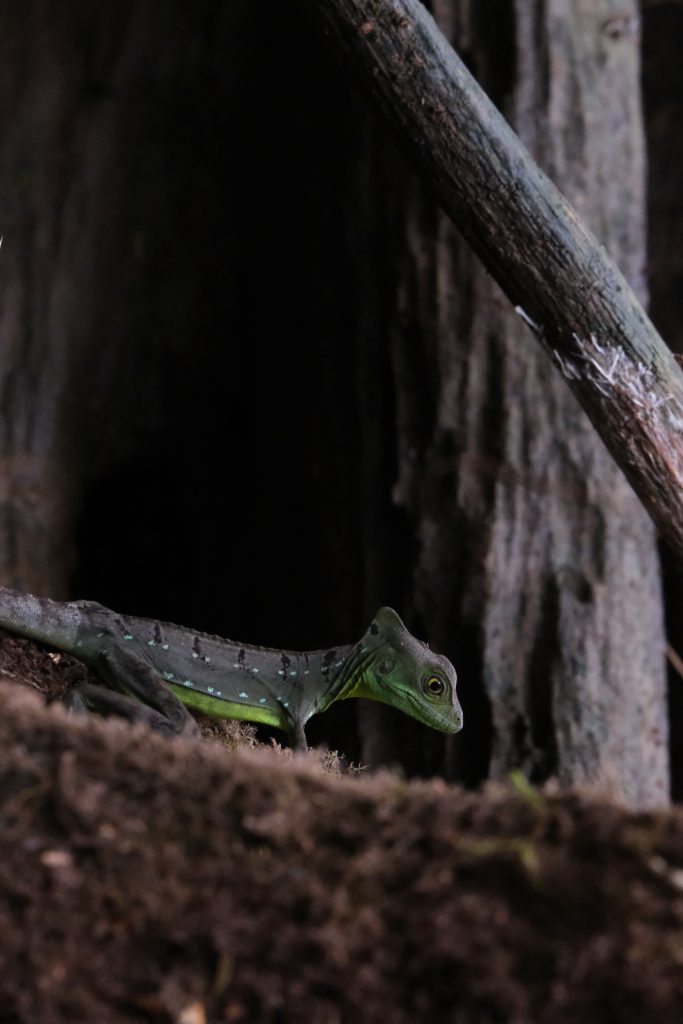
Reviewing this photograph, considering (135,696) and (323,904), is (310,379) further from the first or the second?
(323,904)

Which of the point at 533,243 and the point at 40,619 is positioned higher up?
the point at 533,243

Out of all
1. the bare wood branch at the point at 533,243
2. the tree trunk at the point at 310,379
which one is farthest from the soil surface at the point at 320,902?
the tree trunk at the point at 310,379

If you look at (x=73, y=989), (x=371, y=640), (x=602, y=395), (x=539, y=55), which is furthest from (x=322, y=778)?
(x=539, y=55)

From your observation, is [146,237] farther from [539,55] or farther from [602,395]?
[602,395]

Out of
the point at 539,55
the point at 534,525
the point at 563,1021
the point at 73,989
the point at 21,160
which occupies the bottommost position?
the point at 73,989

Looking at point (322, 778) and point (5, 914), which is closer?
point (5, 914)

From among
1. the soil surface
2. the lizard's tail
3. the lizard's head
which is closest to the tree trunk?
the lizard's head

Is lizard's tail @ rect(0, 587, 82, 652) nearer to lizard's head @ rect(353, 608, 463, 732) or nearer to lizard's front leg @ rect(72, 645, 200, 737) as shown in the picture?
lizard's front leg @ rect(72, 645, 200, 737)

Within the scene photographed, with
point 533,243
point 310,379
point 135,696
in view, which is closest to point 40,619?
point 135,696
